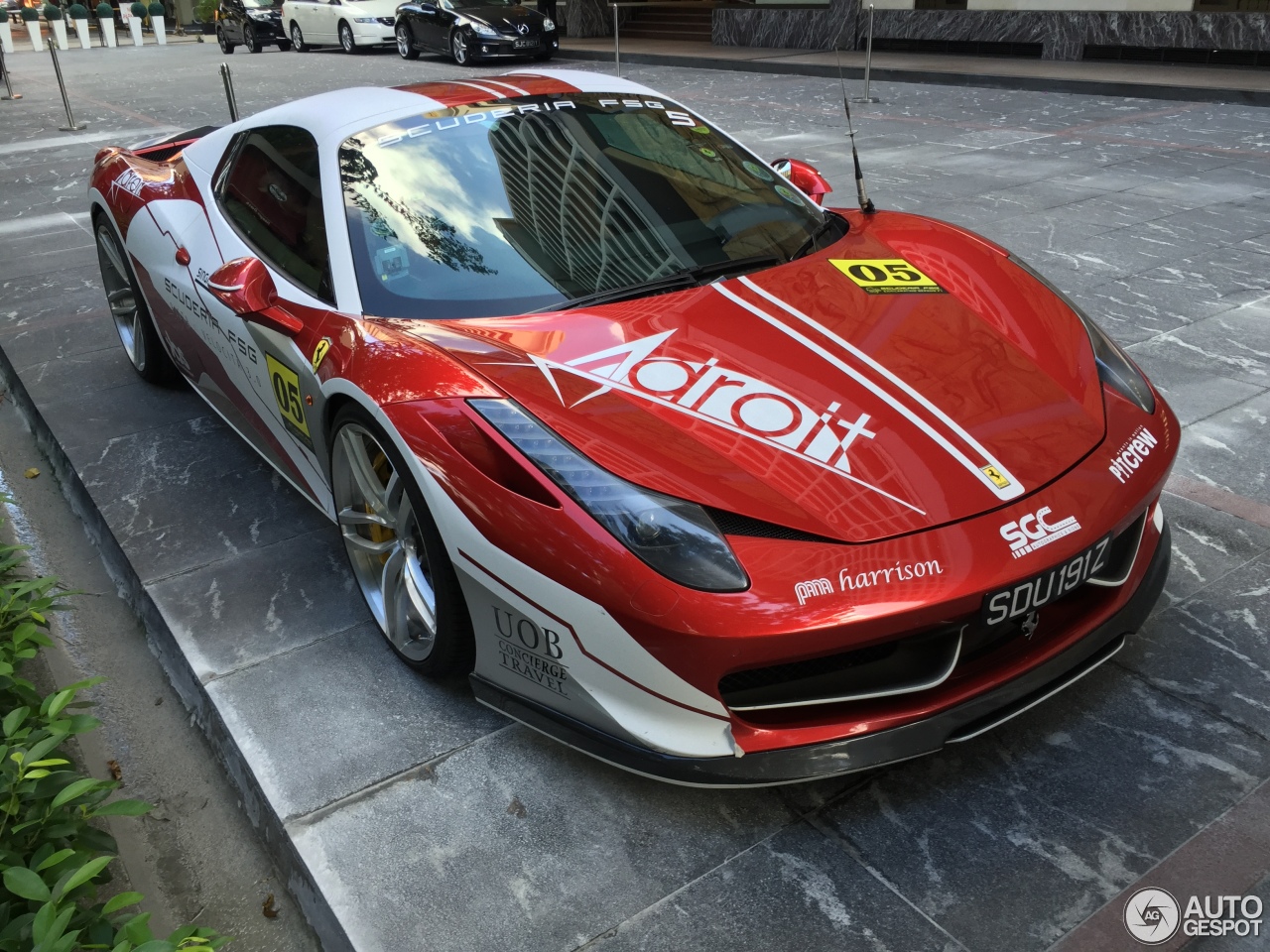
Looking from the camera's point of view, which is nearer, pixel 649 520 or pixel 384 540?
pixel 649 520

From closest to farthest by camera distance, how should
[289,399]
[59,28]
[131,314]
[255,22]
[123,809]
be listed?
[123,809] < [289,399] < [131,314] < [255,22] < [59,28]

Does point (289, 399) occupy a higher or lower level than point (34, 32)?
higher

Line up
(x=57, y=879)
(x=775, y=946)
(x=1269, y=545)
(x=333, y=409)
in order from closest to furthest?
(x=57, y=879) < (x=775, y=946) < (x=333, y=409) < (x=1269, y=545)

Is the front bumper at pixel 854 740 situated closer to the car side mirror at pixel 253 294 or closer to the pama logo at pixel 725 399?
the pama logo at pixel 725 399

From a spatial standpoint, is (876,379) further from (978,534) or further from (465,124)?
(465,124)

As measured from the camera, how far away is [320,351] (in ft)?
9.30

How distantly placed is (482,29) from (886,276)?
17.7 meters

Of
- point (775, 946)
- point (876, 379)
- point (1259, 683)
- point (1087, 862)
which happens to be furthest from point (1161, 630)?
point (775, 946)

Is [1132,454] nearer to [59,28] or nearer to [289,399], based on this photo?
[289,399]

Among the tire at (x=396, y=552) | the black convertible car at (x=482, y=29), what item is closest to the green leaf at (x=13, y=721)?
the tire at (x=396, y=552)

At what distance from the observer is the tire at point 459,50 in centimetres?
1905

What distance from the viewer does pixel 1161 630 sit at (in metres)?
2.86

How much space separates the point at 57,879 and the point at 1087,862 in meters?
1.88

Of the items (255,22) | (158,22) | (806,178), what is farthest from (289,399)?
(158,22)
